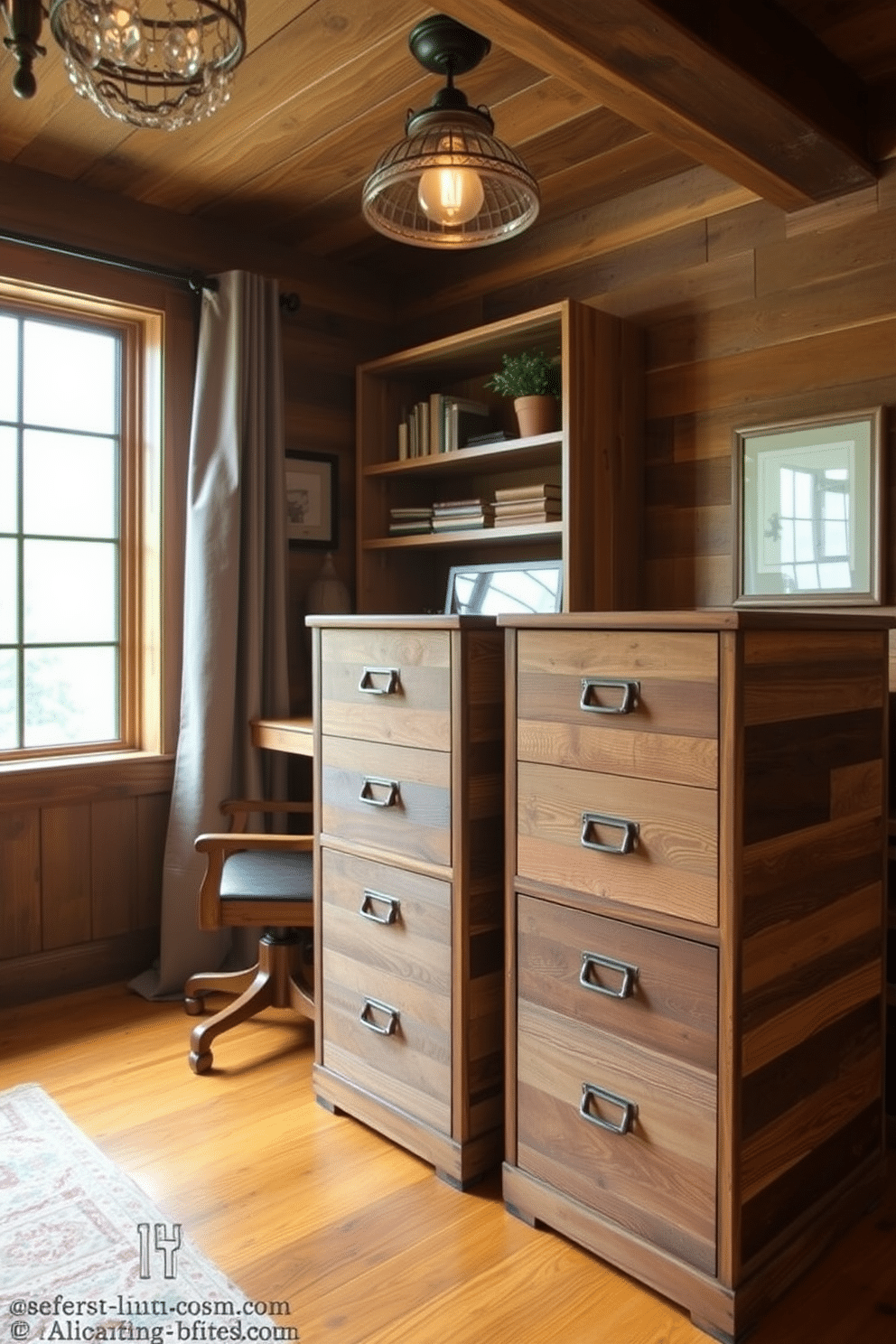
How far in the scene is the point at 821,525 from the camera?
2.43m

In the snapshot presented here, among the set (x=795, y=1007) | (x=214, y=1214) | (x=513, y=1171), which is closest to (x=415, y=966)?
(x=513, y=1171)

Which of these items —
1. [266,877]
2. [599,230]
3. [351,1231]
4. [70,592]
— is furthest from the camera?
[70,592]

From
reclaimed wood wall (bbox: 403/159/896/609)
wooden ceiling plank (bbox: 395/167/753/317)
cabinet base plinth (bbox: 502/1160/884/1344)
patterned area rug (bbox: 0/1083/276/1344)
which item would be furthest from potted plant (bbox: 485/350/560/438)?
patterned area rug (bbox: 0/1083/276/1344)

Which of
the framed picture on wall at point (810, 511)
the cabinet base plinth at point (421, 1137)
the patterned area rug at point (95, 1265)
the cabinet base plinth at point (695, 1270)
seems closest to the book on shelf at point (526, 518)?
the framed picture on wall at point (810, 511)

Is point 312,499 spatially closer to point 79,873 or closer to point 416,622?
point 79,873

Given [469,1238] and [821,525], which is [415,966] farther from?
[821,525]

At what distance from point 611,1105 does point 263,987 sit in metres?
1.22

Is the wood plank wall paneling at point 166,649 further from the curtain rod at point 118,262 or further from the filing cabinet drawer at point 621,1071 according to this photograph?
the filing cabinet drawer at point 621,1071

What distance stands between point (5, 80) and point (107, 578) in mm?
1339

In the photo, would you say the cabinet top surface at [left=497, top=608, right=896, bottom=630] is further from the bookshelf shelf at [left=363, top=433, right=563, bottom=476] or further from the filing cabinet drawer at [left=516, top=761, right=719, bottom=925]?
the bookshelf shelf at [left=363, top=433, right=563, bottom=476]

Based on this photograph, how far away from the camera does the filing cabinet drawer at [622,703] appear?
62.1 inches

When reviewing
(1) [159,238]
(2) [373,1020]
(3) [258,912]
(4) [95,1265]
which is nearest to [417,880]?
(2) [373,1020]

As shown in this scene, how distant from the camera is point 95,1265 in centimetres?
172

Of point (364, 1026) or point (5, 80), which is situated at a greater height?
point (5, 80)
